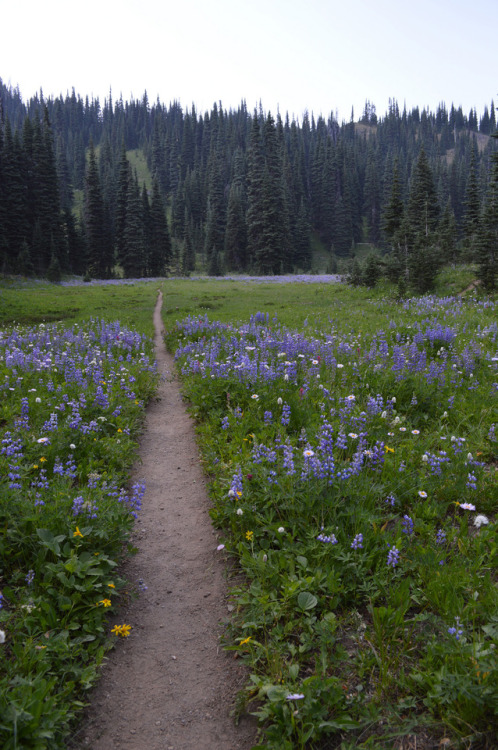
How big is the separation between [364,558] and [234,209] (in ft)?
225

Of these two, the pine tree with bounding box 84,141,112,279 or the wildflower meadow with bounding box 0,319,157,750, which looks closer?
the wildflower meadow with bounding box 0,319,157,750

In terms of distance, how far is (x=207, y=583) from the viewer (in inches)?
171

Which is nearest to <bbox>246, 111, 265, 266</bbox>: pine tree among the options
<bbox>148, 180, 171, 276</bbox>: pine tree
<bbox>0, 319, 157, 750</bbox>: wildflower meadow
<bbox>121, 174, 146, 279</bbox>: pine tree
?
<bbox>148, 180, 171, 276</bbox>: pine tree

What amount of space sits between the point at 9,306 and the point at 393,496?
898 inches

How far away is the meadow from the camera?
276cm

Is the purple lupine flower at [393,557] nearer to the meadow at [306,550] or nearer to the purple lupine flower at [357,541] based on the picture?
the meadow at [306,550]

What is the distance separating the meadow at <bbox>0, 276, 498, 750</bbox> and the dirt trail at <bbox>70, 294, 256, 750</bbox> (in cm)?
16

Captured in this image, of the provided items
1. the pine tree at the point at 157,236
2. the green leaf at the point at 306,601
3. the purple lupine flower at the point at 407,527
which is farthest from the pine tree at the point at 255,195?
the green leaf at the point at 306,601

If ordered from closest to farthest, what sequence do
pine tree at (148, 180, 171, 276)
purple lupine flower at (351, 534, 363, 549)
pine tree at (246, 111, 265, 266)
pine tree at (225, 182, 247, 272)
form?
purple lupine flower at (351, 534, 363, 549)
pine tree at (246, 111, 265, 266)
pine tree at (148, 180, 171, 276)
pine tree at (225, 182, 247, 272)

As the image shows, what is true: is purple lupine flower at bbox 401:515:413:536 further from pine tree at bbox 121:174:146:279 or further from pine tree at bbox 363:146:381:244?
pine tree at bbox 363:146:381:244

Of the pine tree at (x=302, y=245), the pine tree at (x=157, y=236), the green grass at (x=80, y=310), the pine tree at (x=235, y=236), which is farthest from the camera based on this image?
the pine tree at (x=302, y=245)

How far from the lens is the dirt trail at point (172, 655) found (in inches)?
115

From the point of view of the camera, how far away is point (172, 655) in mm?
3529

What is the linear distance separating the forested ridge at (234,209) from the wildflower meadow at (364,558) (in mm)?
17703
